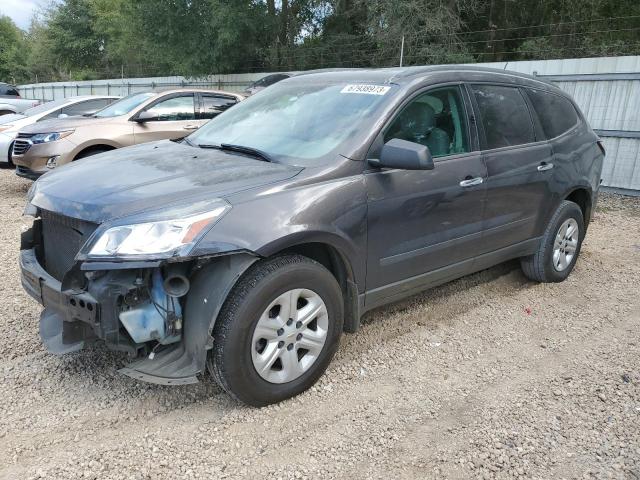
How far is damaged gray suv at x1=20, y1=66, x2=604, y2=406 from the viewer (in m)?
2.59

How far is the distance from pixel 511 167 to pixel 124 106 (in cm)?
655

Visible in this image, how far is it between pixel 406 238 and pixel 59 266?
2059 millimetres

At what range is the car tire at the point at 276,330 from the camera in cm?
268

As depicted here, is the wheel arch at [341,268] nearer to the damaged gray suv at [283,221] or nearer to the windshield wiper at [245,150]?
the damaged gray suv at [283,221]

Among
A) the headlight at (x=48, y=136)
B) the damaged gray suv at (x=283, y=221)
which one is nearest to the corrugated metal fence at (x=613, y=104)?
the headlight at (x=48, y=136)

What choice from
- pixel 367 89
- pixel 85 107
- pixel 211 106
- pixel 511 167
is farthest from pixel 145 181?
pixel 85 107

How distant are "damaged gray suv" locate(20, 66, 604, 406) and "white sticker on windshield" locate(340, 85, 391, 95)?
11 millimetres

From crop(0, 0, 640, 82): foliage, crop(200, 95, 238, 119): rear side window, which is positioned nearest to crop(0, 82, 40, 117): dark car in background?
crop(0, 0, 640, 82): foliage

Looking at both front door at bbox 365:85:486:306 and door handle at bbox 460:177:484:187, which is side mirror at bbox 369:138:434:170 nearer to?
front door at bbox 365:85:486:306

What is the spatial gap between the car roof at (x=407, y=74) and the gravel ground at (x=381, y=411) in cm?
177

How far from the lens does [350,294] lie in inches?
128

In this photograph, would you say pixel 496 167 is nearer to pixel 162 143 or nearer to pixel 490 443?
pixel 490 443

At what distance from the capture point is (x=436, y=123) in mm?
3717

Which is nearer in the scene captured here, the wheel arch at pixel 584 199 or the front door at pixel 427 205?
the front door at pixel 427 205
